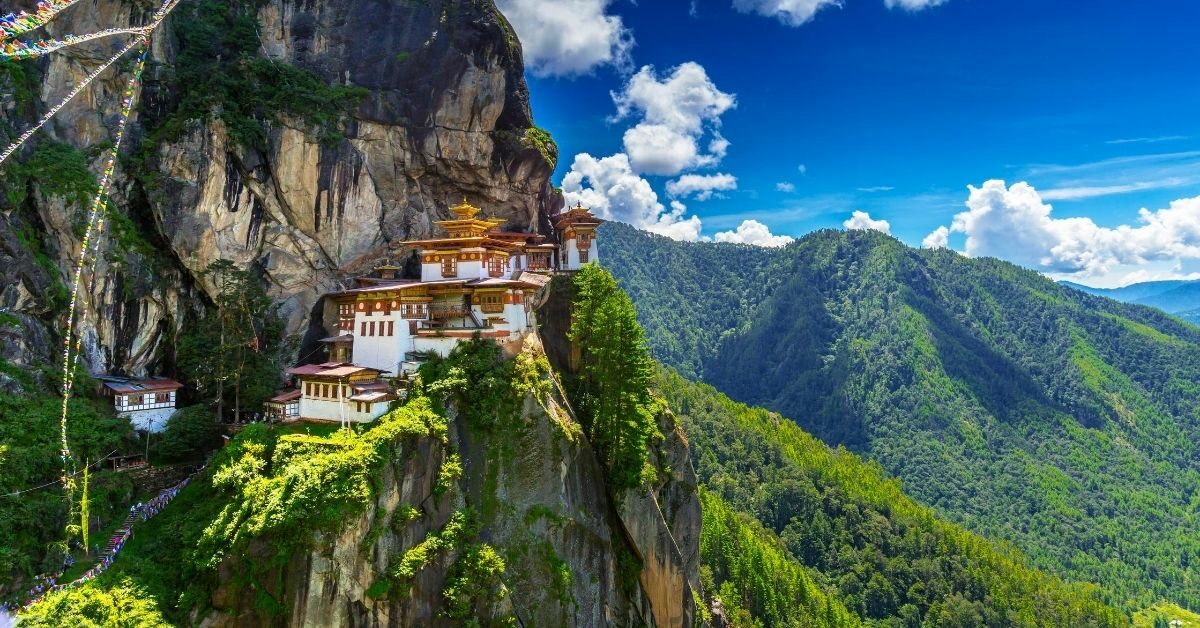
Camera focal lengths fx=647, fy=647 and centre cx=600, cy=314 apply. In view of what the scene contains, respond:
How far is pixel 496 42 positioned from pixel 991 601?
94216mm

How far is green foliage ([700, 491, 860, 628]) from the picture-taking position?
6956cm

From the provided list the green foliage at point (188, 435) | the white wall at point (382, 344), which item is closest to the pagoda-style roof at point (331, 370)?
the white wall at point (382, 344)

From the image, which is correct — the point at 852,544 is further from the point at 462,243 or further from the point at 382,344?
the point at 382,344

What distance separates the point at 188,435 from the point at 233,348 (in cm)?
590

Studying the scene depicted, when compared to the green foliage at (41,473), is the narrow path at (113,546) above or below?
below

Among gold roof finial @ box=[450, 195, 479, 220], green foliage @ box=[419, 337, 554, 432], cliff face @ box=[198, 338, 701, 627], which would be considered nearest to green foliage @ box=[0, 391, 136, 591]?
cliff face @ box=[198, 338, 701, 627]

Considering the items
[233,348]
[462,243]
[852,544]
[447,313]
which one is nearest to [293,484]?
[447,313]

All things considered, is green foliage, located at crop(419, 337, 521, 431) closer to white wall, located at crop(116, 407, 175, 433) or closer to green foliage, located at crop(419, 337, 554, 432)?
green foliage, located at crop(419, 337, 554, 432)

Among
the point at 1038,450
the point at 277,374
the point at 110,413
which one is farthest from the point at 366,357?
the point at 1038,450

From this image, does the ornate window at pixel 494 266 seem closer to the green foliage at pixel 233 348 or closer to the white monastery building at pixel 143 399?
the green foliage at pixel 233 348

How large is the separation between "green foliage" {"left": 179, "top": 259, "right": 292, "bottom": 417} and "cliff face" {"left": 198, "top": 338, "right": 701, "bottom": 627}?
1427cm

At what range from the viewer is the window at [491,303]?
39.8 m

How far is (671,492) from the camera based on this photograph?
1767 inches

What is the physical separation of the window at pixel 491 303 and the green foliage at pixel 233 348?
13.3m
